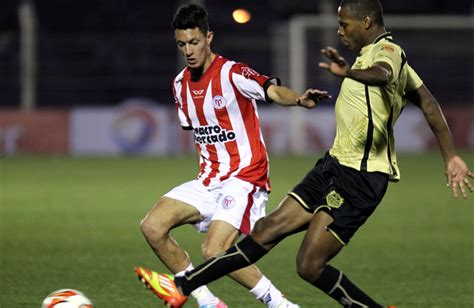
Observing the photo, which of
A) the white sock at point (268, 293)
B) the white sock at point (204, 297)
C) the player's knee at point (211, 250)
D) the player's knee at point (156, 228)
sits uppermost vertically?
the player's knee at point (156, 228)

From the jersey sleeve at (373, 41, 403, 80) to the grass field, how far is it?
85.7 inches

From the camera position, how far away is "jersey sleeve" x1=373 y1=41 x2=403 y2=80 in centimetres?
579

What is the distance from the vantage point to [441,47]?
93.4 feet

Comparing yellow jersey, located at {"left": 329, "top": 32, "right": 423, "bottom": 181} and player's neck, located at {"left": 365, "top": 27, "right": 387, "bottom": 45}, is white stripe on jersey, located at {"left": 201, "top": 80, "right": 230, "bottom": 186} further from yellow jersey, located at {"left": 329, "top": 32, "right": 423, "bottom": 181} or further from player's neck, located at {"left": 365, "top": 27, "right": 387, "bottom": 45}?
player's neck, located at {"left": 365, "top": 27, "right": 387, "bottom": 45}

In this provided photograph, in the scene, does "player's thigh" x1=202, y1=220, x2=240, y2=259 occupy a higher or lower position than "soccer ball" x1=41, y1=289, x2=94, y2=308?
higher

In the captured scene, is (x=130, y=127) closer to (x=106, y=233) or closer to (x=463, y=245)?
(x=106, y=233)

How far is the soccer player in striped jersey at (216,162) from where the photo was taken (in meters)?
6.54

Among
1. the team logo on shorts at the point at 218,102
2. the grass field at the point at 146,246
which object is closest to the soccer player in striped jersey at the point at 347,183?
the team logo on shorts at the point at 218,102

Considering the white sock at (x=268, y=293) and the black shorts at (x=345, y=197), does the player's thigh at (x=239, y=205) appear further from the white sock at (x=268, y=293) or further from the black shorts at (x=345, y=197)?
the black shorts at (x=345, y=197)

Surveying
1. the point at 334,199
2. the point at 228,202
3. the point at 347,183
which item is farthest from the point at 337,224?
the point at 228,202

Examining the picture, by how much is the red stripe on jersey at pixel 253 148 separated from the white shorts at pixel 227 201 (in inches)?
2.6

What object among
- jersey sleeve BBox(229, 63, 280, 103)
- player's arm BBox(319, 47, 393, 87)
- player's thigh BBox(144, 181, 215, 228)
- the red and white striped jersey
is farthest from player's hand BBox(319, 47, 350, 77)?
player's thigh BBox(144, 181, 215, 228)

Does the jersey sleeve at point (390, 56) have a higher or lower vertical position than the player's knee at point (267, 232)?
higher

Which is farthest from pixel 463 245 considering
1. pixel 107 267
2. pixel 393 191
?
pixel 393 191
